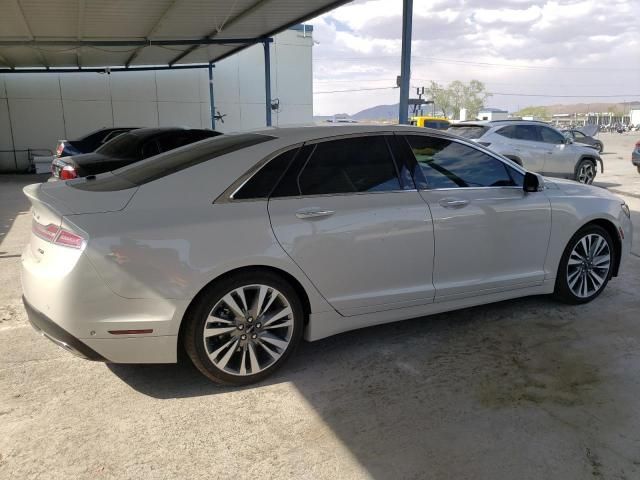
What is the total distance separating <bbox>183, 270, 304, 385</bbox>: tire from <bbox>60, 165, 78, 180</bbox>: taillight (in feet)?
15.6

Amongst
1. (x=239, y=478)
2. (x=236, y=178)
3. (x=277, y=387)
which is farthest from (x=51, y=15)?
(x=239, y=478)

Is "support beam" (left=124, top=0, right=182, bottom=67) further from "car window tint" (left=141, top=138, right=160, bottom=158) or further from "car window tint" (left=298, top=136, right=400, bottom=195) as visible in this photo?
"car window tint" (left=298, top=136, right=400, bottom=195)

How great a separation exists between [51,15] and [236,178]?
31.5 ft

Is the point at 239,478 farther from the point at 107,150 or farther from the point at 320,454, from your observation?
the point at 107,150

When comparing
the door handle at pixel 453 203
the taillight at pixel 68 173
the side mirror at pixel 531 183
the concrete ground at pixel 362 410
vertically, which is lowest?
the concrete ground at pixel 362 410

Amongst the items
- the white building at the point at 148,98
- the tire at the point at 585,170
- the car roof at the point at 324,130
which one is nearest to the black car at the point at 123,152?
the car roof at the point at 324,130

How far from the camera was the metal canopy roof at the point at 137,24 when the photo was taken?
10.1m

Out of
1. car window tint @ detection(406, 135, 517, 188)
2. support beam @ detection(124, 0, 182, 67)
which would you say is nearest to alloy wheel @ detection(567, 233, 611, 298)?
car window tint @ detection(406, 135, 517, 188)

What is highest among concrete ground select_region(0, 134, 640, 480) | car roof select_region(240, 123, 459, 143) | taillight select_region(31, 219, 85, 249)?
car roof select_region(240, 123, 459, 143)

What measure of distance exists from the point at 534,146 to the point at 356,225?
9746 millimetres

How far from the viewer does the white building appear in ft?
64.0

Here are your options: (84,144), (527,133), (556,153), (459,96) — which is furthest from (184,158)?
(459,96)

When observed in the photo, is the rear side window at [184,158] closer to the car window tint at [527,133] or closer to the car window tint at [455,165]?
the car window tint at [455,165]

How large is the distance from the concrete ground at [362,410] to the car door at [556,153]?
8.56m
